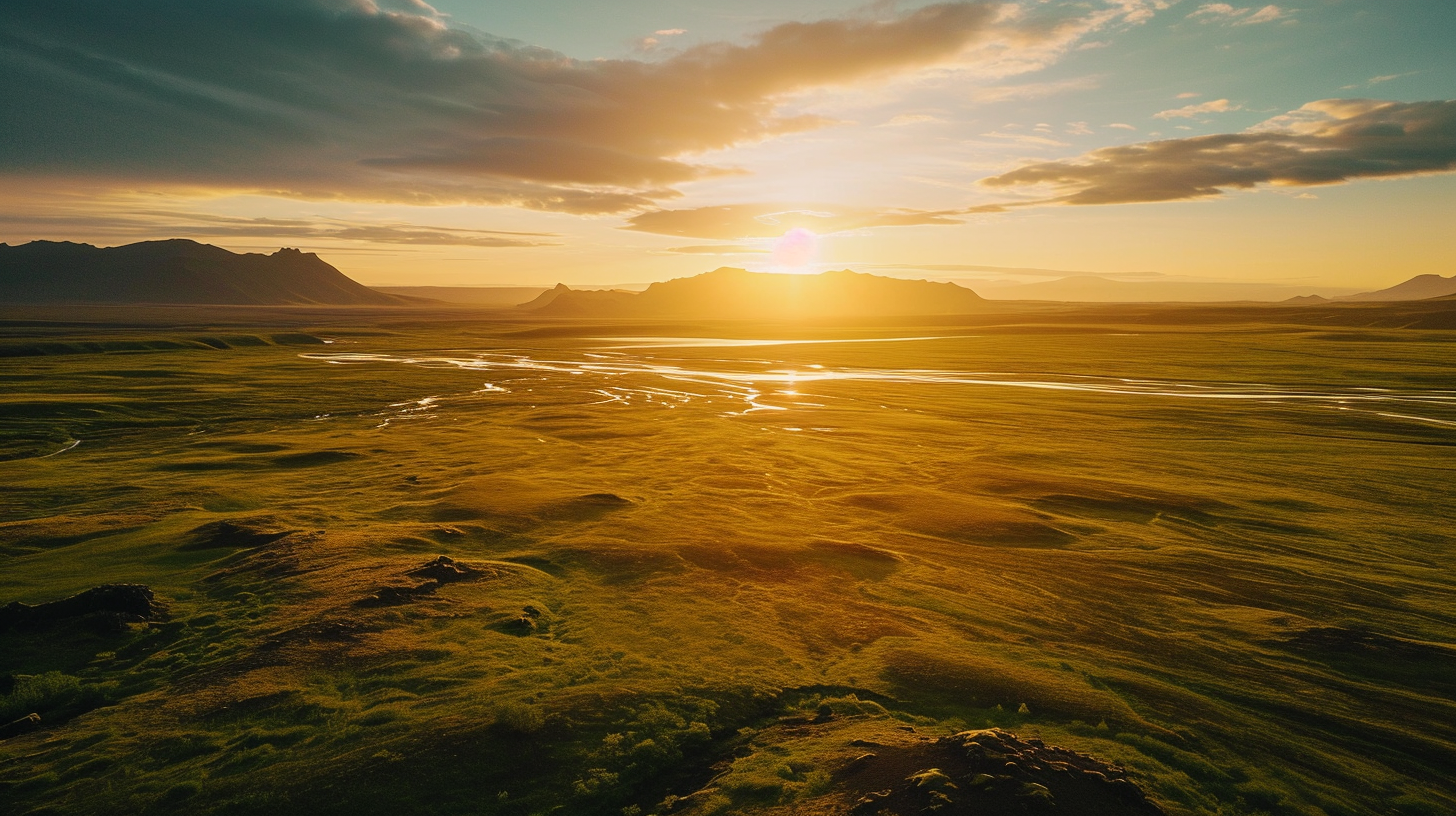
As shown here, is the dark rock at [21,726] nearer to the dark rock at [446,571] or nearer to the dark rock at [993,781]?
the dark rock at [446,571]

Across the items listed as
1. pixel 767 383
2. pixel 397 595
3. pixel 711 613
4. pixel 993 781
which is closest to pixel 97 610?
pixel 397 595

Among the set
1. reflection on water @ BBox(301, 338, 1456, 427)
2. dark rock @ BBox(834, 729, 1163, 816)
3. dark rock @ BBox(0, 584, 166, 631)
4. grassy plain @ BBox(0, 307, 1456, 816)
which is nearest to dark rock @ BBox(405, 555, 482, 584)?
grassy plain @ BBox(0, 307, 1456, 816)

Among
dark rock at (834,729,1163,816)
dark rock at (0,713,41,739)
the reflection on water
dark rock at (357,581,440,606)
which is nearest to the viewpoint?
dark rock at (834,729,1163,816)

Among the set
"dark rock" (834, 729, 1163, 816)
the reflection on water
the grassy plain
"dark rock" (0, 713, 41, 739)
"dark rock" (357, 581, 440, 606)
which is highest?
the reflection on water

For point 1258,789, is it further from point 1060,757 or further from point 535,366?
point 535,366

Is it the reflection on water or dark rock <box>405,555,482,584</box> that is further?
the reflection on water

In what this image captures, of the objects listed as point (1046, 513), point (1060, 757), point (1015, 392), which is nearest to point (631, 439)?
point (1046, 513)

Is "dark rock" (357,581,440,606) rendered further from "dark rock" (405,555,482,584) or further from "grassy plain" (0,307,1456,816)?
"dark rock" (405,555,482,584)

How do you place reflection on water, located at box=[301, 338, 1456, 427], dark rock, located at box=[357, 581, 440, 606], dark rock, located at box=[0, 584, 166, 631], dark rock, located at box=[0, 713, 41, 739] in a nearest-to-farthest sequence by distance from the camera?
dark rock, located at box=[0, 713, 41, 739] < dark rock, located at box=[0, 584, 166, 631] < dark rock, located at box=[357, 581, 440, 606] < reflection on water, located at box=[301, 338, 1456, 427]

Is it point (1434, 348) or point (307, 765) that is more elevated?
point (1434, 348)
